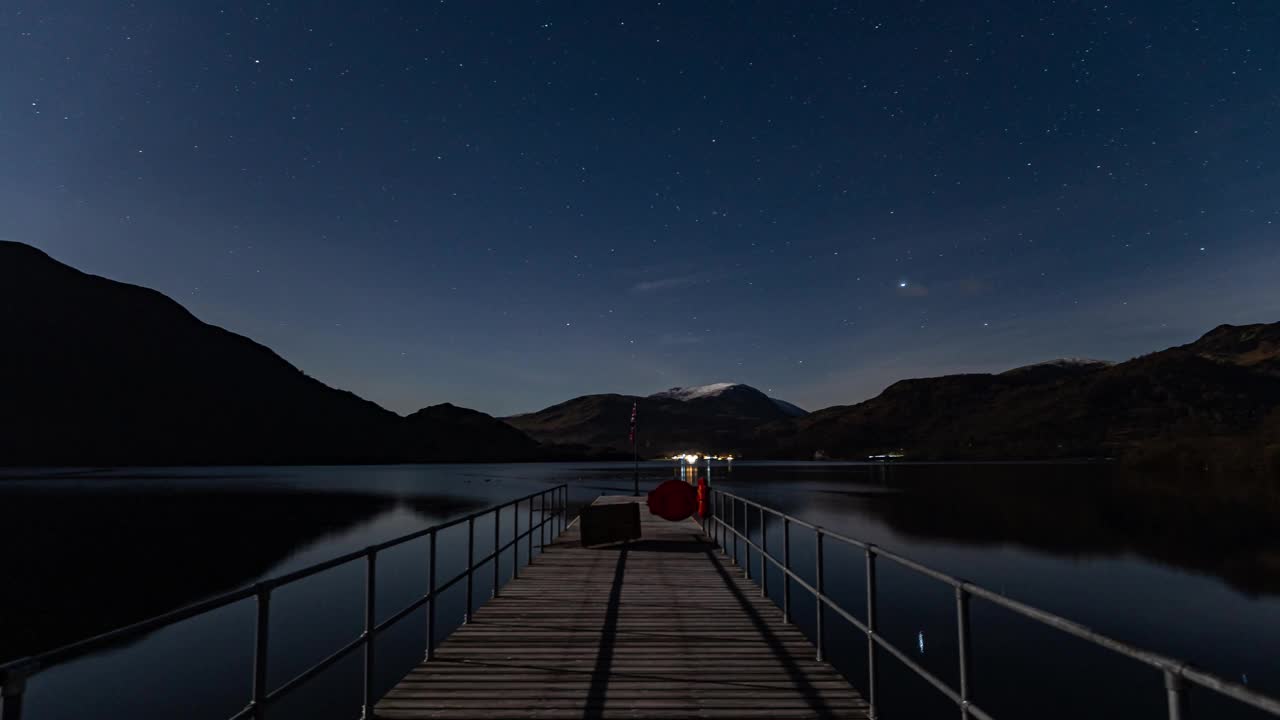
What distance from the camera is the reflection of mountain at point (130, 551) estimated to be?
21.9m

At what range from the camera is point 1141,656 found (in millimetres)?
2291

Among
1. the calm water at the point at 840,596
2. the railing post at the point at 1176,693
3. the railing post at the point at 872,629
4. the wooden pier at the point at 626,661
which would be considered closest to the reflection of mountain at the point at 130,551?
the calm water at the point at 840,596

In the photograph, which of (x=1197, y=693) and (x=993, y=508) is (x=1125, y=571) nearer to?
(x=1197, y=693)

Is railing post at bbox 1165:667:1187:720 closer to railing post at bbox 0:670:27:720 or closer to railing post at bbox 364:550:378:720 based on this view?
railing post at bbox 0:670:27:720

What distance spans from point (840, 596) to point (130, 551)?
106 feet

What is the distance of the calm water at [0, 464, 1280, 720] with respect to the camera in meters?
14.3

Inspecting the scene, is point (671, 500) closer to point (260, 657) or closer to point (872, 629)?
point (872, 629)

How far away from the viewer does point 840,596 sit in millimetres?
22047

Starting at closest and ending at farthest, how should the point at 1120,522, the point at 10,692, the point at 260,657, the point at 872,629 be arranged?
the point at 10,692 → the point at 260,657 → the point at 872,629 → the point at 1120,522

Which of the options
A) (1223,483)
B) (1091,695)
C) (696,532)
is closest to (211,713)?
(696,532)

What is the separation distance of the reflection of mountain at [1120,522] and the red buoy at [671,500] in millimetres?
23692

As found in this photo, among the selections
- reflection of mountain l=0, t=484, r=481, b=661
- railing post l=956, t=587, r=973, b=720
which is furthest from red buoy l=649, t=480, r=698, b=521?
reflection of mountain l=0, t=484, r=481, b=661

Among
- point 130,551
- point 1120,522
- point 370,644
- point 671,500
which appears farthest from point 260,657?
point 1120,522

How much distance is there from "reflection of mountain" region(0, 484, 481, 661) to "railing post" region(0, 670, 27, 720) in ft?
68.8
